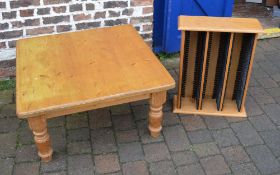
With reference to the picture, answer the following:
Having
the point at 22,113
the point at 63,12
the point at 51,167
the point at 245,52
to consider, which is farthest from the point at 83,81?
the point at 245,52

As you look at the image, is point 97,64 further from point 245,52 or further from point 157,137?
point 245,52

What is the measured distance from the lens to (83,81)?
105 inches

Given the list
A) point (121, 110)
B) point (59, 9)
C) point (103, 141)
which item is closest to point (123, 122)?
point (121, 110)

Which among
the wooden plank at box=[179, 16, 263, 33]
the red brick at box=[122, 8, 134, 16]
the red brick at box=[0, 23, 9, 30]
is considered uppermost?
the wooden plank at box=[179, 16, 263, 33]

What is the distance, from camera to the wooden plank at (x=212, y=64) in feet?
9.96

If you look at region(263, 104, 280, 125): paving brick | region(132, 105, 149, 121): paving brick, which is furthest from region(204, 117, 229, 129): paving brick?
region(132, 105, 149, 121): paving brick

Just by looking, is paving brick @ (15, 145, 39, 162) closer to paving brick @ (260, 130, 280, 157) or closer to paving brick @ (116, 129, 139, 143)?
paving brick @ (116, 129, 139, 143)

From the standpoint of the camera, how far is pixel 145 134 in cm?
307

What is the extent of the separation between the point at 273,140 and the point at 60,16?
238 cm

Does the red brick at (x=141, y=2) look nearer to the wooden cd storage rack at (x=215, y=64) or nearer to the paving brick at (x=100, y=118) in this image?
the wooden cd storage rack at (x=215, y=64)

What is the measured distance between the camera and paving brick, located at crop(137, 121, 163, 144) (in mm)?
3002

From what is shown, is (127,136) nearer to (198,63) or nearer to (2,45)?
(198,63)

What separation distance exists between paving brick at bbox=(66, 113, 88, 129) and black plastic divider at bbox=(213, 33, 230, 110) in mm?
1259

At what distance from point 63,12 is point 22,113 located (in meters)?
1.53
